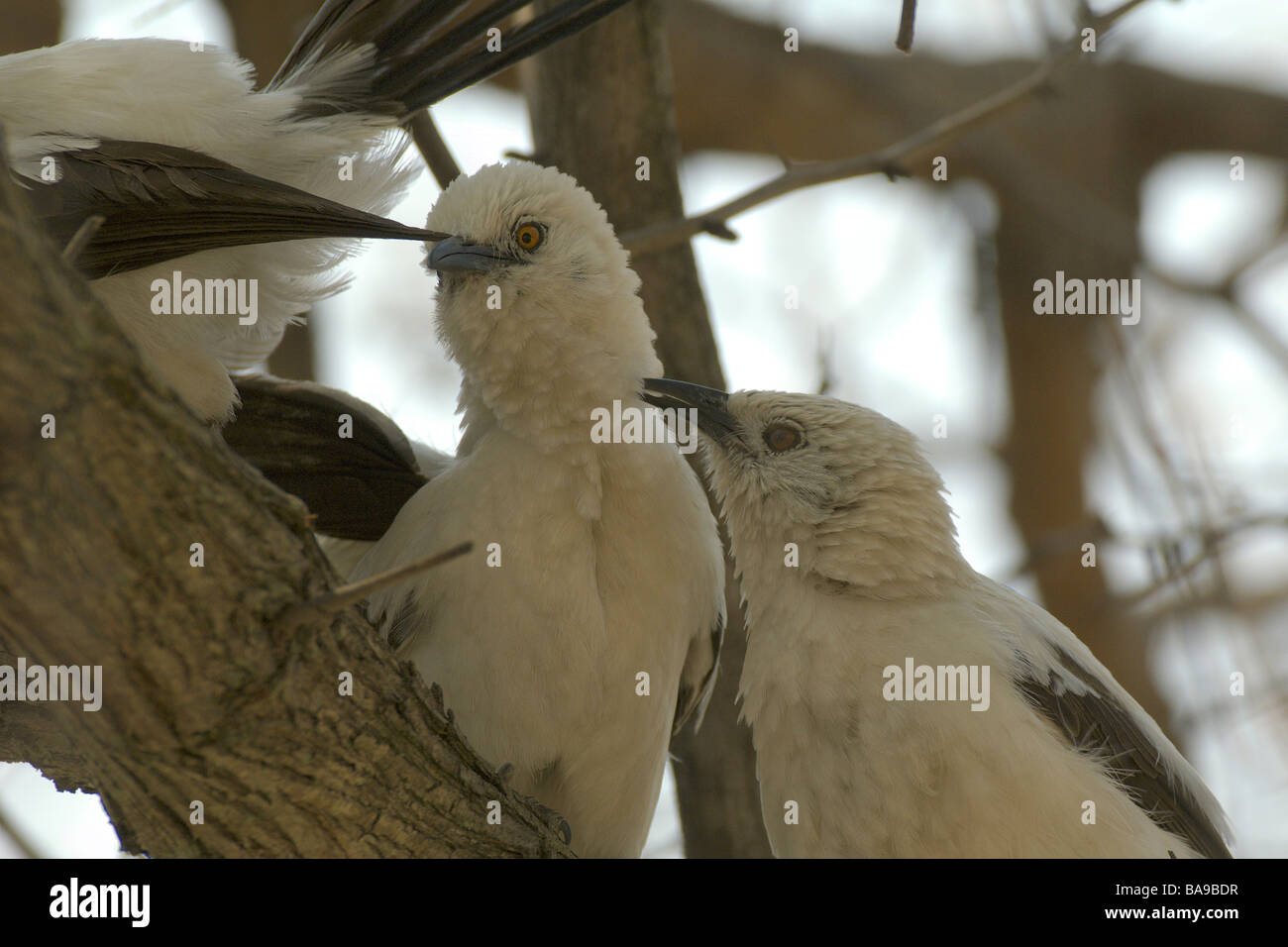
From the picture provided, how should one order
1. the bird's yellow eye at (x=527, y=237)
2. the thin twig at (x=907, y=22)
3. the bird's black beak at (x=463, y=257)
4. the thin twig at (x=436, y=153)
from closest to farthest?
the thin twig at (x=907, y=22) → the bird's black beak at (x=463, y=257) → the bird's yellow eye at (x=527, y=237) → the thin twig at (x=436, y=153)

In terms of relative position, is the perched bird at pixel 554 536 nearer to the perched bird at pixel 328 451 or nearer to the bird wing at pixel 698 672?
the bird wing at pixel 698 672

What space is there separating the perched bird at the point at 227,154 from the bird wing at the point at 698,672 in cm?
181

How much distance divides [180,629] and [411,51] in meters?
2.43

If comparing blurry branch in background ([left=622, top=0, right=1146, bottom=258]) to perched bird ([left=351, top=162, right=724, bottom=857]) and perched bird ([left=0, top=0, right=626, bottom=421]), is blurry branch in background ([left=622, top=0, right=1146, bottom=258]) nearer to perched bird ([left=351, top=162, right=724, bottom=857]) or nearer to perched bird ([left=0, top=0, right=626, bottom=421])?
perched bird ([left=351, top=162, right=724, bottom=857])

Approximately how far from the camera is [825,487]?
446 cm

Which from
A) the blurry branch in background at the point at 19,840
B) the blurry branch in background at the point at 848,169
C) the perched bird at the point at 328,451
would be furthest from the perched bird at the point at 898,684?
the blurry branch in background at the point at 19,840

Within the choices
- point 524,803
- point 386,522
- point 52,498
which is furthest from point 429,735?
point 386,522

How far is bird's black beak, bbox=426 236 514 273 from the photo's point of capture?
4375 millimetres

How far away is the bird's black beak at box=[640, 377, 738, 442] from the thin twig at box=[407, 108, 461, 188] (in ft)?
4.69

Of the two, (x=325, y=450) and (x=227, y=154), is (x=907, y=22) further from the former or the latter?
(x=325, y=450)

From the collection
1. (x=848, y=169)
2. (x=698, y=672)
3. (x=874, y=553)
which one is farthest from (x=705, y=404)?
(x=848, y=169)

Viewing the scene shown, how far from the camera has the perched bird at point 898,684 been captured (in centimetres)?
378

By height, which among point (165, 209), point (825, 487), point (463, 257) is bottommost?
point (825, 487)
